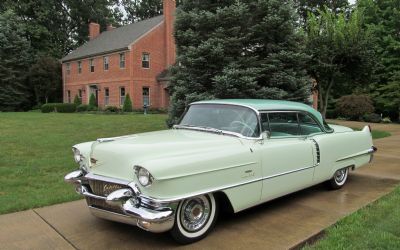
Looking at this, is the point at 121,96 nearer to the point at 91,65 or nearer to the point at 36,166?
the point at 91,65

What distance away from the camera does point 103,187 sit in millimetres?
4367

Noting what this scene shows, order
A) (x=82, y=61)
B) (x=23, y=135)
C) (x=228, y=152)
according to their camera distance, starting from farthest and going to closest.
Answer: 1. (x=82, y=61)
2. (x=23, y=135)
3. (x=228, y=152)

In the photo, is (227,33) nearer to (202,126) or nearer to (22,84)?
(202,126)

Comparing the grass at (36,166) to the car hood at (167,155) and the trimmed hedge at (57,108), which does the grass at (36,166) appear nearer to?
the car hood at (167,155)

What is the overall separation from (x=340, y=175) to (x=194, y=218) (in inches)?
138

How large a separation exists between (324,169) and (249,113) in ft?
5.61

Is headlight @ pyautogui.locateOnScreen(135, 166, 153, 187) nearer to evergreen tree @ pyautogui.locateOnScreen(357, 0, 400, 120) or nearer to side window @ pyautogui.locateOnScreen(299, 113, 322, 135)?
side window @ pyautogui.locateOnScreen(299, 113, 322, 135)

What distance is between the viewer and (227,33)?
11.2m

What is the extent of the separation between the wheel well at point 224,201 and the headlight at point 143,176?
0.93 meters

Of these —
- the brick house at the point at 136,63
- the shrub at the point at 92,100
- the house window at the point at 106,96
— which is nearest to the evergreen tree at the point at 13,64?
the brick house at the point at 136,63

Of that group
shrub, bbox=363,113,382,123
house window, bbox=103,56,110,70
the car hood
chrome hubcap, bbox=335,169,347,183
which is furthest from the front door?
the car hood

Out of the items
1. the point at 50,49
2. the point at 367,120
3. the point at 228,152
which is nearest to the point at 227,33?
the point at 228,152

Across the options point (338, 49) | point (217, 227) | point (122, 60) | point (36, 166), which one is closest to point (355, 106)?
point (338, 49)

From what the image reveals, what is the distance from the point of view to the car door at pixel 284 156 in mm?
5059
